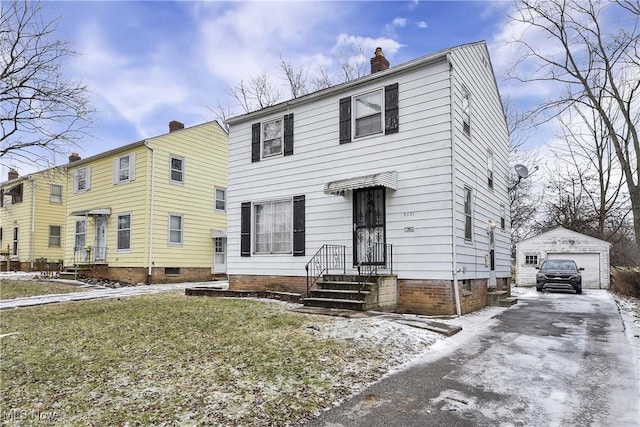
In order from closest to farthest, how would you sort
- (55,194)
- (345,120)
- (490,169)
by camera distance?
(345,120)
(490,169)
(55,194)

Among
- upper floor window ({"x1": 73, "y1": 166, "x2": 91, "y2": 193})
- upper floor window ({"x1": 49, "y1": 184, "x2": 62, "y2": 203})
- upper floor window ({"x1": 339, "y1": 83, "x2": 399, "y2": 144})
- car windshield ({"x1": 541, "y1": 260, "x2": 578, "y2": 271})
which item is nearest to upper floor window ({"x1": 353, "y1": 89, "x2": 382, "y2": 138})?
upper floor window ({"x1": 339, "y1": 83, "x2": 399, "y2": 144})

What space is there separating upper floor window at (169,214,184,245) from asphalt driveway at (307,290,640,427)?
14.2m

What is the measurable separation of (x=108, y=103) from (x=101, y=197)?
5.39m

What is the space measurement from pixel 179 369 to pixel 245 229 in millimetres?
7805

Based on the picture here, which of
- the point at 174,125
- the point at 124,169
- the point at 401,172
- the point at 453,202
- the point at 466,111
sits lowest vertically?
the point at 453,202

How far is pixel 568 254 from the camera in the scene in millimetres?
21625

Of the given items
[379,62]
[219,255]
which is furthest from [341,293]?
[219,255]

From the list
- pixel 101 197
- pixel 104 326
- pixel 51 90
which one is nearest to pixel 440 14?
pixel 104 326

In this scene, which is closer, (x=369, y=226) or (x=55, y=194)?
(x=369, y=226)

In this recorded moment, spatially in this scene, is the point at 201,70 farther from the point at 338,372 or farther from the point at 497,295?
the point at 338,372

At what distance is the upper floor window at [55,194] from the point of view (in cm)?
2586

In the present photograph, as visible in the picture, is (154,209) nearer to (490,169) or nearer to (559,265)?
(490,169)

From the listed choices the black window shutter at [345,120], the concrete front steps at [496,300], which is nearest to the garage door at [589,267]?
the concrete front steps at [496,300]

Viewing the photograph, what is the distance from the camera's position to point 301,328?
683cm
